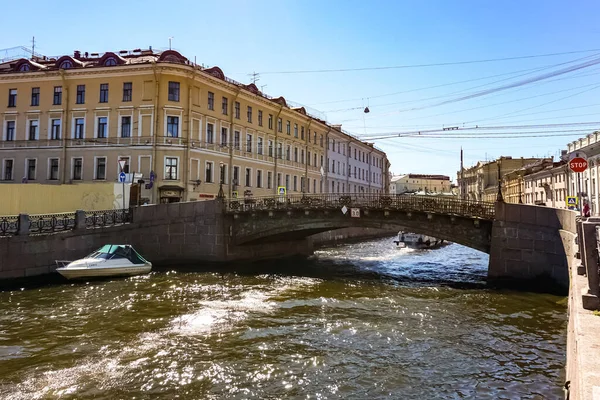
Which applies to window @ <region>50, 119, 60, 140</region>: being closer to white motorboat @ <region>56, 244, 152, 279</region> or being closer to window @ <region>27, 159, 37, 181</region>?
window @ <region>27, 159, 37, 181</region>

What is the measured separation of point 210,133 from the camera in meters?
32.2

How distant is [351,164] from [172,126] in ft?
104

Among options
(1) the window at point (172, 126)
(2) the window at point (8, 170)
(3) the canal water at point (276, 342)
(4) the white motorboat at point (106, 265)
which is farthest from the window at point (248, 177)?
(2) the window at point (8, 170)

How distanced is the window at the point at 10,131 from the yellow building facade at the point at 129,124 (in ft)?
0.27

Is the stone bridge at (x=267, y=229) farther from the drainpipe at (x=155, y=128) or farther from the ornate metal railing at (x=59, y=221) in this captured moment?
the drainpipe at (x=155, y=128)

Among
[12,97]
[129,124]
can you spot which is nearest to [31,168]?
[12,97]

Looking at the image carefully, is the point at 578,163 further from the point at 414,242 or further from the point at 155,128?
the point at 414,242

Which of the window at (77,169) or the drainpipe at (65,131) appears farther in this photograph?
the drainpipe at (65,131)

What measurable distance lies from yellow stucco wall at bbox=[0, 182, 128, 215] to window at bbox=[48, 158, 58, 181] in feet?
26.7

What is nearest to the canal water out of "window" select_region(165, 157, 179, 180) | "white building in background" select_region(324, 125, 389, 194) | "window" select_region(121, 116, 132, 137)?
"window" select_region(165, 157, 179, 180)

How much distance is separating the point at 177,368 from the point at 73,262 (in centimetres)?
1232

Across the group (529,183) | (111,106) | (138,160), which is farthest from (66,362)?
(529,183)

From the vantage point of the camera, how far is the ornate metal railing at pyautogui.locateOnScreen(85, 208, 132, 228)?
69.7 feet

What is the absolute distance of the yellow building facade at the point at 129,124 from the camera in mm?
29422
